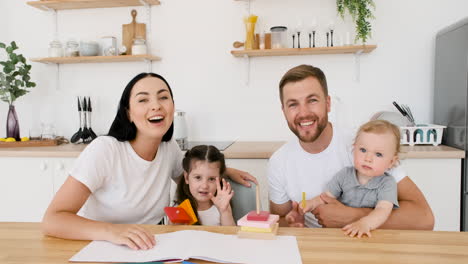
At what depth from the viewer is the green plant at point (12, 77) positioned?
9.11ft

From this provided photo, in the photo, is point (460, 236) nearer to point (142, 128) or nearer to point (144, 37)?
point (142, 128)

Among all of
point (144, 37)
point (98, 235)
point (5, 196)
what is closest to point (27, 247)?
point (98, 235)

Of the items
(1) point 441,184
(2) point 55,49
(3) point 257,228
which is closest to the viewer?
(3) point 257,228

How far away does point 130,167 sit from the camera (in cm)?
147

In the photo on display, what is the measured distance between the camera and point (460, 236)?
3.43ft

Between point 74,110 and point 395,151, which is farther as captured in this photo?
point 74,110

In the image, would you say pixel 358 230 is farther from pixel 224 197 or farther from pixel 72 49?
pixel 72 49

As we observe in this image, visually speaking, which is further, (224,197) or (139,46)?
(139,46)

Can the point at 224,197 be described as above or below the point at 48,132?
below

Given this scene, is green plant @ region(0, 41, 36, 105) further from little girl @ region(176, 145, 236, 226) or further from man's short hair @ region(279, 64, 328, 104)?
man's short hair @ region(279, 64, 328, 104)

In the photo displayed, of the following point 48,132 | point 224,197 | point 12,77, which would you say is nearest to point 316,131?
point 224,197

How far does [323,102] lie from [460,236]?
0.63m

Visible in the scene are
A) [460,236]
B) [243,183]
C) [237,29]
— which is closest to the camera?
[460,236]

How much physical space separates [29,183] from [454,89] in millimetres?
2828
